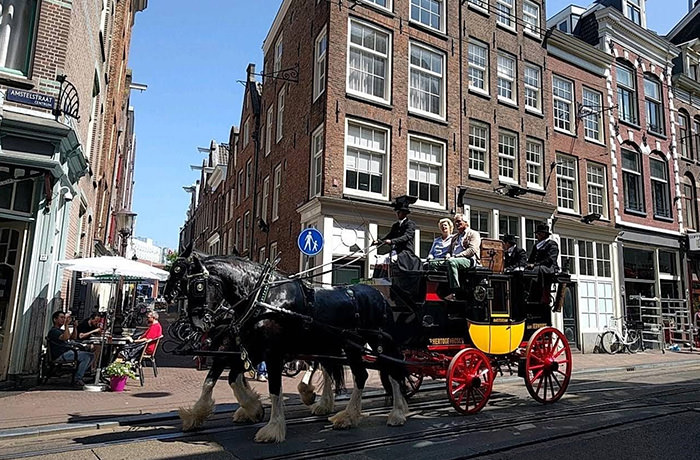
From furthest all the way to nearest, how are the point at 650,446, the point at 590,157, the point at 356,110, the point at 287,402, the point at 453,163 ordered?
the point at 590,157
the point at 453,163
the point at 356,110
the point at 287,402
the point at 650,446

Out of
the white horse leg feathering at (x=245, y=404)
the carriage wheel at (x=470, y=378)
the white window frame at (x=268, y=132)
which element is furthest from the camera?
the white window frame at (x=268, y=132)

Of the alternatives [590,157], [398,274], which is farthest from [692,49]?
[398,274]

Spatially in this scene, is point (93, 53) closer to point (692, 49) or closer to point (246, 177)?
point (246, 177)

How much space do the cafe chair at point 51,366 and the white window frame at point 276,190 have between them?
1017 centimetres

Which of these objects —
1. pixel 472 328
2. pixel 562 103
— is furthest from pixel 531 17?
pixel 472 328

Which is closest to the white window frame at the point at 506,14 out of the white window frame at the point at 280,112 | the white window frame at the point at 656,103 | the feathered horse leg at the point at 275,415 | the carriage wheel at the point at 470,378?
the white window frame at the point at 280,112

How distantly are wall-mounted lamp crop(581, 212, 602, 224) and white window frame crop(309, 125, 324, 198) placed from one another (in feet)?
37.4

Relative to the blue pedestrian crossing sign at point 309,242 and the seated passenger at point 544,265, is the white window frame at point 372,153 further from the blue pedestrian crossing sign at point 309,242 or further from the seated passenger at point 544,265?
the seated passenger at point 544,265

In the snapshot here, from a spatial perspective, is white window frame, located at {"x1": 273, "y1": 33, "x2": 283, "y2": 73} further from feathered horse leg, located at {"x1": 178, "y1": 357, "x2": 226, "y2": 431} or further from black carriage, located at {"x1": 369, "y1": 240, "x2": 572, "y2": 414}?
feathered horse leg, located at {"x1": 178, "y1": 357, "x2": 226, "y2": 431}

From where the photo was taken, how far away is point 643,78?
23609 millimetres

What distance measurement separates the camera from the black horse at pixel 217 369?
552cm

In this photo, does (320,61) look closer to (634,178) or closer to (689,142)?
(634,178)

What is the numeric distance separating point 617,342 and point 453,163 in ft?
31.0

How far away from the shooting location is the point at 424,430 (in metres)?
6.16
